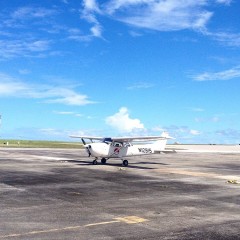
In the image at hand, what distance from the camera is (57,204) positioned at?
14.7m

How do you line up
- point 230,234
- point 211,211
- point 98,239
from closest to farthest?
1. point 98,239
2. point 230,234
3. point 211,211

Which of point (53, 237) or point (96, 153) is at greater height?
point (96, 153)

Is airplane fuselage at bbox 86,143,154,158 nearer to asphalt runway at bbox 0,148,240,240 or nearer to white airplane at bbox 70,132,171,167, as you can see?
white airplane at bbox 70,132,171,167

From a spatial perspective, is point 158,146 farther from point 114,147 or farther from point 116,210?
point 116,210

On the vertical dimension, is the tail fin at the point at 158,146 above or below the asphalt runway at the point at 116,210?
above

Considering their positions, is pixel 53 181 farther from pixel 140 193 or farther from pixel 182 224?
pixel 182 224

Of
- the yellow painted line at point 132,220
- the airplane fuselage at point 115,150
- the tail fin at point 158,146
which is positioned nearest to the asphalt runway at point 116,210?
the yellow painted line at point 132,220

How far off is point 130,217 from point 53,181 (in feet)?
35.3

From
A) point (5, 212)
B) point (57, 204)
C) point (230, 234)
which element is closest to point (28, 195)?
point (57, 204)

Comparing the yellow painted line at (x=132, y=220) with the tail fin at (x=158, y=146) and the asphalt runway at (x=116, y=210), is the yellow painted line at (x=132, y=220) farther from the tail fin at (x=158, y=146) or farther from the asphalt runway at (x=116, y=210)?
the tail fin at (x=158, y=146)

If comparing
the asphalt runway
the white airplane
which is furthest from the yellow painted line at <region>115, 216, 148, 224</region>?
the white airplane

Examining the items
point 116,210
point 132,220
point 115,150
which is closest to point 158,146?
point 115,150

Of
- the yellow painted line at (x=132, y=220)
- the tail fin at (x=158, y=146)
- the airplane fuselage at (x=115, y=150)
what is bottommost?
the yellow painted line at (x=132, y=220)

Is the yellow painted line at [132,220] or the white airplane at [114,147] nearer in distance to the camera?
the yellow painted line at [132,220]
